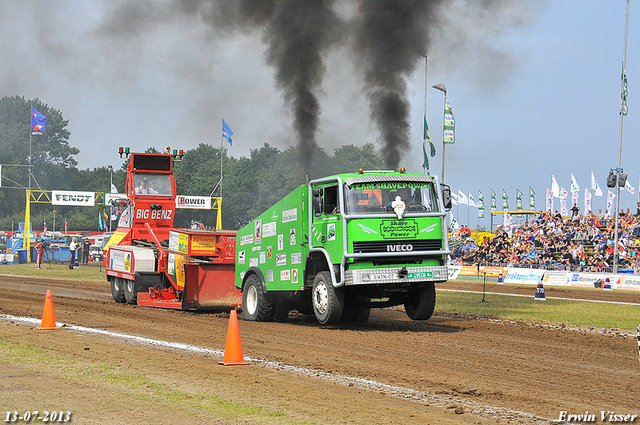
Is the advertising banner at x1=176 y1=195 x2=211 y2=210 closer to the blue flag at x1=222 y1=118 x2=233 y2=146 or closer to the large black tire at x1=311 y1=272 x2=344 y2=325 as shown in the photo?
the blue flag at x1=222 y1=118 x2=233 y2=146

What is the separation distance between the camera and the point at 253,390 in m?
6.89

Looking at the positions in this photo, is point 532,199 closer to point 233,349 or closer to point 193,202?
point 193,202

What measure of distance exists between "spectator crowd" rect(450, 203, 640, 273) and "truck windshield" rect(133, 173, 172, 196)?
22280 millimetres

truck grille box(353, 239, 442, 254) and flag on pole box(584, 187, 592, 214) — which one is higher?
flag on pole box(584, 187, 592, 214)

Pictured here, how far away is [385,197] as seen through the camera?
39.5 feet

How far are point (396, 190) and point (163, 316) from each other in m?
6.19

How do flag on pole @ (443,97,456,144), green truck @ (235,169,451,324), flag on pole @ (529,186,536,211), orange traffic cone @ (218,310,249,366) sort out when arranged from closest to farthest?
orange traffic cone @ (218,310,249,366)
green truck @ (235,169,451,324)
flag on pole @ (443,97,456,144)
flag on pole @ (529,186,536,211)

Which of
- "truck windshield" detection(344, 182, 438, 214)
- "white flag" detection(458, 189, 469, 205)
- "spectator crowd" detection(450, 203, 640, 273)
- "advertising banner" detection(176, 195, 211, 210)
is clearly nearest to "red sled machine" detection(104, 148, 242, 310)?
"truck windshield" detection(344, 182, 438, 214)

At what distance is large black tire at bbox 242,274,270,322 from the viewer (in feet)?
45.8

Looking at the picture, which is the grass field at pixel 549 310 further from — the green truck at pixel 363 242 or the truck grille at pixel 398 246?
the truck grille at pixel 398 246

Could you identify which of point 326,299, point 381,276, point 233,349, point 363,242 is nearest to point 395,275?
point 381,276

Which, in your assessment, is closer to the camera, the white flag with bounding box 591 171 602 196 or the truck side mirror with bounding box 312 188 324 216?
the truck side mirror with bounding box 312 188 324 216

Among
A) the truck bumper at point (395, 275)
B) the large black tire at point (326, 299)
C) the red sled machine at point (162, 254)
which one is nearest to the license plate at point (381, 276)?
the truck bumper at point (395, 275)

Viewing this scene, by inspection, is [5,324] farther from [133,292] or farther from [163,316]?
[133,292]
